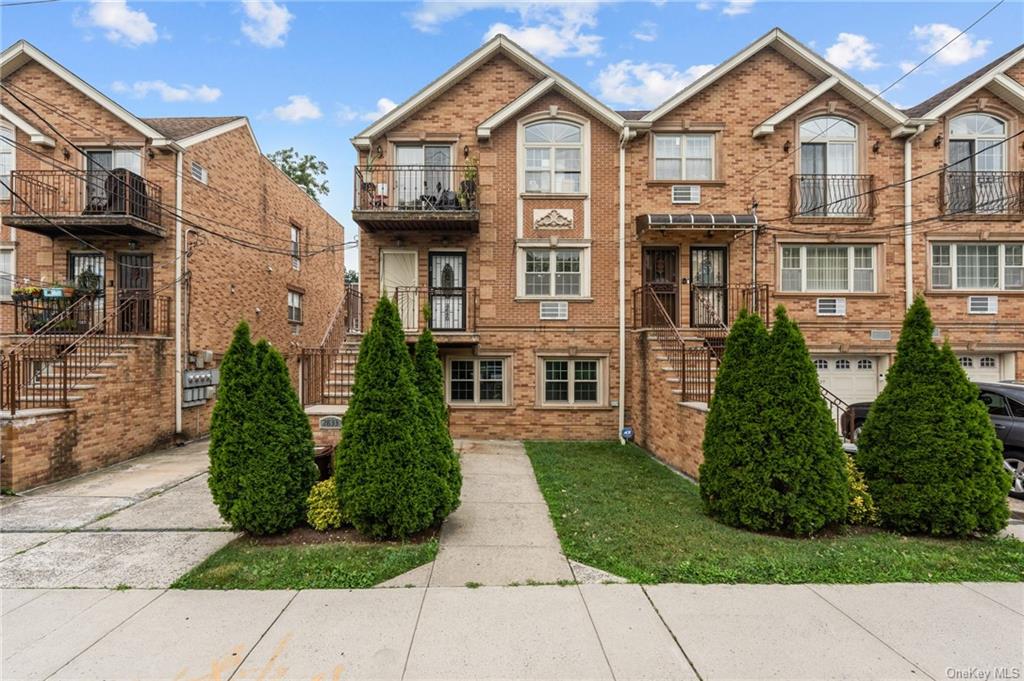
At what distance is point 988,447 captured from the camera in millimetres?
5188

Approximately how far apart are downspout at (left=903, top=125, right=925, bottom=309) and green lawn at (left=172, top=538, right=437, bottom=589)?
12.5 m

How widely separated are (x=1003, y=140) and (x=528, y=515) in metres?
14.1

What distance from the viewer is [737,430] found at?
548 centimetres

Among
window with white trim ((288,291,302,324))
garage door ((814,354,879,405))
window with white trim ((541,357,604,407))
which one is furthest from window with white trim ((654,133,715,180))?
window with white trim ((288,291,302,324))

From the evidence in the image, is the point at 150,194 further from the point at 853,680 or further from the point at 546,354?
the point at 853,680

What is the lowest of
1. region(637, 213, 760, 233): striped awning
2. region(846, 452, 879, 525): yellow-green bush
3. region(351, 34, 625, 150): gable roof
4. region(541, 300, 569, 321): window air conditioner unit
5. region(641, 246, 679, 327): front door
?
region(846, 452, 879, 525): yellow-green bush

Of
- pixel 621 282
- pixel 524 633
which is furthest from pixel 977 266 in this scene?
pixel 524 633

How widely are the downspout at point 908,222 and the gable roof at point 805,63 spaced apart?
515 millimetres

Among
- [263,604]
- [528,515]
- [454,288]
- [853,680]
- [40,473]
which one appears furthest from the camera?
[454,288]

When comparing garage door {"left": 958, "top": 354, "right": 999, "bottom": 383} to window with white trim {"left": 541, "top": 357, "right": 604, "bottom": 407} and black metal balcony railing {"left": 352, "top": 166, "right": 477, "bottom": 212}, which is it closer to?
window with white trim {"left": 541, "top": 357, "right": 604, "bottom": 407}

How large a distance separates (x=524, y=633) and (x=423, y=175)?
10.2m

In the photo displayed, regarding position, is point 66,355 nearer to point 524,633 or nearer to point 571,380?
point 524,633

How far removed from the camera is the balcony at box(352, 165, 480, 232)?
10.4 m

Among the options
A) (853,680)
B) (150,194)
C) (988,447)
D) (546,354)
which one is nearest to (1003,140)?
(988,447)
